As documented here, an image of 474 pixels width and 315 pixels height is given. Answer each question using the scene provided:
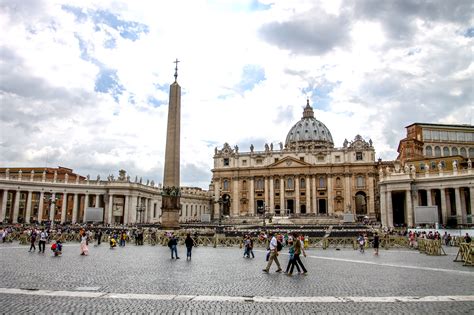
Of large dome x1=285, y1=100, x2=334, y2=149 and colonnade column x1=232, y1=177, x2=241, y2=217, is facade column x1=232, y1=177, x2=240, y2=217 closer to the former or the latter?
colonnade column x1=232, y1=177, x2=241, y2=217

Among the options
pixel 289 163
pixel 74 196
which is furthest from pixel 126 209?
pixel 289 163

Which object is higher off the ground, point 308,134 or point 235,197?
point 308,134

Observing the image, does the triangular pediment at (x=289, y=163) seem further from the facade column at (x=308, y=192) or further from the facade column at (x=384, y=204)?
the facade column at (x=384, y=204)

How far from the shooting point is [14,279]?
424 inches

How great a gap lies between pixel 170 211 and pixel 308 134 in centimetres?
8702

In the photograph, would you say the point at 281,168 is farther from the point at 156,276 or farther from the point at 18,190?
the point at 156,276

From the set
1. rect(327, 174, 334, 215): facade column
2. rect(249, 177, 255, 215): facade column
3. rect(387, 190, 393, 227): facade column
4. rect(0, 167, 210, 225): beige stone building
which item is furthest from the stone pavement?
rect(249, 177, 255, 215): facade column

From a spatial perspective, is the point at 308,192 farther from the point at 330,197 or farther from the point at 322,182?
the point at 330,197

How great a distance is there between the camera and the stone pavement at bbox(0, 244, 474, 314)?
7812 mm

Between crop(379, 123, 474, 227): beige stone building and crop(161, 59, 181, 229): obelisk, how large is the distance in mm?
27661

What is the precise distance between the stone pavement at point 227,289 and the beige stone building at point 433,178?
3012 centimetres

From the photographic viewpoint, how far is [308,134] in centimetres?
11069

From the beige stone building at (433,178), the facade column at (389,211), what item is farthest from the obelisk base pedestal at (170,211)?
the facade column at (389,211)

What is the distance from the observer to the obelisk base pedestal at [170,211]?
1072 inches
